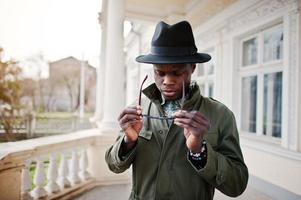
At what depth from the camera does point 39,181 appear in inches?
111

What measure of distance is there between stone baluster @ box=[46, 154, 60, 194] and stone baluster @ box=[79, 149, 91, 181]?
20.3 inches

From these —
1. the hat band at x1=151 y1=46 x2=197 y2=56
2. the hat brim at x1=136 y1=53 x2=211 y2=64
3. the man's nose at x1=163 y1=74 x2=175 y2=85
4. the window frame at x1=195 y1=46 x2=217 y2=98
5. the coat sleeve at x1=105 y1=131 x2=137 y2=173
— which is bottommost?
the coat sleeve at x1=105 y1=131 x2=137 y2=173

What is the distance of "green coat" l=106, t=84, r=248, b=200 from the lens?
0.88 meters

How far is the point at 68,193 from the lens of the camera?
10.5 feet

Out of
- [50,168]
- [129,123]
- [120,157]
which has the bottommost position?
[50,168]

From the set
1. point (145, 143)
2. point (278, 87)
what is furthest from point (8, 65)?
point (145, 143)

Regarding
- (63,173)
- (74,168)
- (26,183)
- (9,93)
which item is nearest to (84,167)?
(74,168)

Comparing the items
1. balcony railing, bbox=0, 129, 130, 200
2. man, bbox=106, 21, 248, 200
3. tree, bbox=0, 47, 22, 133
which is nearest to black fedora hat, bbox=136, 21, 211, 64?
man, bbox=106, 21, 248, 200

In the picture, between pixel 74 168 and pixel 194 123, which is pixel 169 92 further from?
pixel 74 168

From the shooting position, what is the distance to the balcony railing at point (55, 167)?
2113 mm

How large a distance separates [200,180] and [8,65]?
41.7 feet

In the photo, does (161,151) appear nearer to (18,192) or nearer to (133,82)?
(18,192)

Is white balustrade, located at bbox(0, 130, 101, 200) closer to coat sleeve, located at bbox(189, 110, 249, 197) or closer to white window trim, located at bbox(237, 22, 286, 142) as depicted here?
coat sleeve, located at bbox(189, 110, 249, 197)

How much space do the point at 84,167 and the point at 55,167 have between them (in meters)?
0.62
